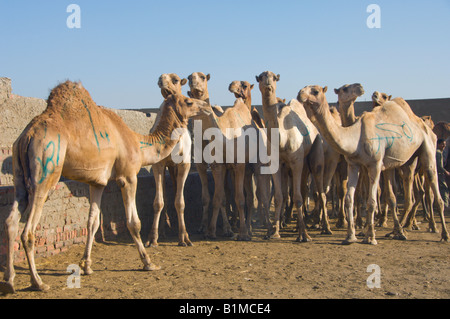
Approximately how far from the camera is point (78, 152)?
575 centimetres

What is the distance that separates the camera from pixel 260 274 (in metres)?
6.34

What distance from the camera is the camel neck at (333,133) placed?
8.08m

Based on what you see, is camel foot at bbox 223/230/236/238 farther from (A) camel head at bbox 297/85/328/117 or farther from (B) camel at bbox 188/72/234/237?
(A) camel head at bbox 297/85/328/117

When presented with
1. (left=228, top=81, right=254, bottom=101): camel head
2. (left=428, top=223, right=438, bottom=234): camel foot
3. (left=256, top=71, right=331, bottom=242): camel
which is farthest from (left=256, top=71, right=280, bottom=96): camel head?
(left=428, top=223, right=438, bottom=234): camel foot

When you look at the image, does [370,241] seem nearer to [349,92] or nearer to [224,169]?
[349,92]

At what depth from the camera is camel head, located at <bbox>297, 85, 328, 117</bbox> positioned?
8031 mm

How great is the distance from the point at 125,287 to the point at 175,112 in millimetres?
2929

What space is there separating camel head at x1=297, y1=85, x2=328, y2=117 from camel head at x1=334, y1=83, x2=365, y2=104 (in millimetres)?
720

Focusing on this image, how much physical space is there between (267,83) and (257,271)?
410cm

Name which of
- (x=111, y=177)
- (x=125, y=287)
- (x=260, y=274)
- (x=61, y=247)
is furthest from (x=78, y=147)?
(x=260, y=274)

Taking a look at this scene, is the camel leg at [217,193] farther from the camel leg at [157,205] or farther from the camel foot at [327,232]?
the camel foot at [327,232]

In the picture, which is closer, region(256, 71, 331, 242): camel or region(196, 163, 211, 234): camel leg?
region(256, 71, 331, 242): camel

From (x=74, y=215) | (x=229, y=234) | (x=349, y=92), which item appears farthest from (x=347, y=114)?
(x=74, y=215)
